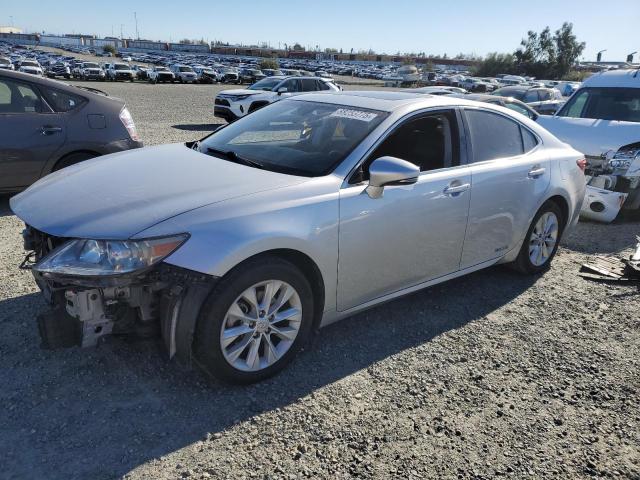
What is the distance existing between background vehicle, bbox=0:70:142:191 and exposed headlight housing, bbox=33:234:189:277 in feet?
12.5

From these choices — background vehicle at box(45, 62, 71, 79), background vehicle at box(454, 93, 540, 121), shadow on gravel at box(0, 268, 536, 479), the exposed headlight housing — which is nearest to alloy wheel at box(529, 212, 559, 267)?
shadow on gravel at box(0, 268, 536, 479)

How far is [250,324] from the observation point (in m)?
2.97

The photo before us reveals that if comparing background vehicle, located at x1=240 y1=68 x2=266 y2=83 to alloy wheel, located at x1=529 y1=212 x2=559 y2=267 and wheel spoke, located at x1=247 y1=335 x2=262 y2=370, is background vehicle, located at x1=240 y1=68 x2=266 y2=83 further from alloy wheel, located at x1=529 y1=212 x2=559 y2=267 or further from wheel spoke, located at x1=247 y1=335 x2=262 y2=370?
wheel spoke, located at x1=247 y1=335 x2=262 y2=370

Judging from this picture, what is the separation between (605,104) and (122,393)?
842cm

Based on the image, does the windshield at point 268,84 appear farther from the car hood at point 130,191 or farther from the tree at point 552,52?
the tree at point 552,52

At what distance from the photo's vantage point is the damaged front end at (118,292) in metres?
2.65

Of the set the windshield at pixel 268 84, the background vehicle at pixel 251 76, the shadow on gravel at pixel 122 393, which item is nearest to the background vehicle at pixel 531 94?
the windshield at pixel 268 84

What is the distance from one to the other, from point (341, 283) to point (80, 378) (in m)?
1.63

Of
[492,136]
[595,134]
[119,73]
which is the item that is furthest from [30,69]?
[492,136]

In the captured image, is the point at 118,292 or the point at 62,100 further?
the point at 62,100

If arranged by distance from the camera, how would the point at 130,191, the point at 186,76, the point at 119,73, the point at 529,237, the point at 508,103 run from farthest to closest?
the point at 186,76, the point at 119,73, the point at 508,103, the point at 529,237, the point at 130,191

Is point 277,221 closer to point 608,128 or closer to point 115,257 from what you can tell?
point 115,257

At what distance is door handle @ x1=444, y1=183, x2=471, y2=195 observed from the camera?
380 centimetres

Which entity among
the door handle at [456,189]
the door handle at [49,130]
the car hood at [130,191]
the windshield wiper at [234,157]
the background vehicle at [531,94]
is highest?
the windshield wiper at [234,157]
